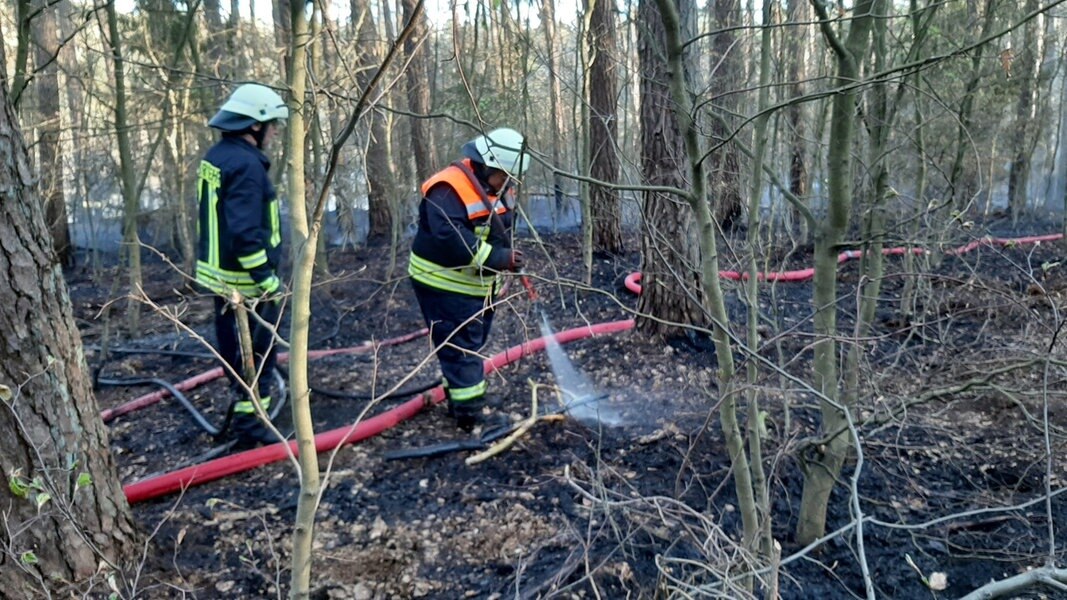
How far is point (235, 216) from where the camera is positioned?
14.0ft

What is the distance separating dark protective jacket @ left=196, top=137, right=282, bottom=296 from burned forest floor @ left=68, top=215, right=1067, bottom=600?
0.74 metres

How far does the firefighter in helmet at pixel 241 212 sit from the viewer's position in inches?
168

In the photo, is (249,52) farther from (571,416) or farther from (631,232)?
(571,416)

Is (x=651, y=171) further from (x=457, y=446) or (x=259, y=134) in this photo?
(x=259, y=134)

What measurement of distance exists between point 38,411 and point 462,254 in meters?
2.34

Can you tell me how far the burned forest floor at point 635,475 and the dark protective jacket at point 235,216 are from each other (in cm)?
74

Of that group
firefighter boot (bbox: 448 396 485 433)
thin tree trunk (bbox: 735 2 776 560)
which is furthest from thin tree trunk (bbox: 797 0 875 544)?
firefighter boot (bbox: 448 396 485 433)

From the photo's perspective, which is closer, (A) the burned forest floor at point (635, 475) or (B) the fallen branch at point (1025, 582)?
(B) the fallen branch at point (1025, 582)

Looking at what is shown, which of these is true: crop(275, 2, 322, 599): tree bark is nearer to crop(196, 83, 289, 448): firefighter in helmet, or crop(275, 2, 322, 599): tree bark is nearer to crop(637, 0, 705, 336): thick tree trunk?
crop(196, 83, 289, 448): firefighter in helmet

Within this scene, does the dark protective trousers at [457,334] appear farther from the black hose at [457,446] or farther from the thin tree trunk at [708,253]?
the thin tree trunk at [708,253]

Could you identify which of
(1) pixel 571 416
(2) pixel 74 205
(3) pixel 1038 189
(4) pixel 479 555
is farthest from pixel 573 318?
(3) pixel 1038 189

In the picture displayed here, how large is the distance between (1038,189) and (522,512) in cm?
1615

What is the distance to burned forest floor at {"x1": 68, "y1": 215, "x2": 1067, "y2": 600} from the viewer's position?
2709mm

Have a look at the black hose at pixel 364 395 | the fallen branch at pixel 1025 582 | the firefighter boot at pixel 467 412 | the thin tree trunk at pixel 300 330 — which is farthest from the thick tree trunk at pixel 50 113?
the fallen branch at pixel 1025 582
